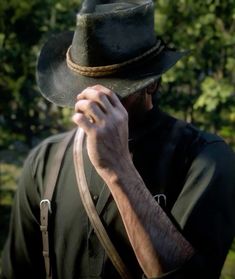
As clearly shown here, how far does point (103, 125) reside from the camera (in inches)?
77.9

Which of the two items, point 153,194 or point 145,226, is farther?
point 153,194

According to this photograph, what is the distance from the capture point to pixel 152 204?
2.04 meters

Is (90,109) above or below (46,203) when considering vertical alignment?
above

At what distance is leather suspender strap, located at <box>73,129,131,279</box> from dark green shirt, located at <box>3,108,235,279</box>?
0.11 ft

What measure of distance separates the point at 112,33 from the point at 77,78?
0.24 meters

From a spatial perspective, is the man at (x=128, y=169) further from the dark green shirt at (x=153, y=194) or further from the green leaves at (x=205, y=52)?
the green leaves at (x=205, y=52)

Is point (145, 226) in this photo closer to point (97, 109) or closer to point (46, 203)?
point (97, 109)

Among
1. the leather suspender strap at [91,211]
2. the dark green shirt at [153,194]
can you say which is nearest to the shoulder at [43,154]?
the dark green shirt at [153,194]

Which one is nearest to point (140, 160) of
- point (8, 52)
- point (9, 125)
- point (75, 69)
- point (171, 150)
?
point (171, 150)

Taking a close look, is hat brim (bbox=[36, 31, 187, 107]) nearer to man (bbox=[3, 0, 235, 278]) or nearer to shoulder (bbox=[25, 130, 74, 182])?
man (bbox=[3, 0, 235, 278])

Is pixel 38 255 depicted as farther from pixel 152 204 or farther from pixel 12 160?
pixel 12 160

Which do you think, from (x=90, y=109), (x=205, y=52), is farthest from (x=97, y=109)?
(x=205, y=52)

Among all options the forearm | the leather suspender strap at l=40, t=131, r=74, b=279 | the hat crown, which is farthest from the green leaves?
the forearm

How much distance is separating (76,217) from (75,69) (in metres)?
0.64
